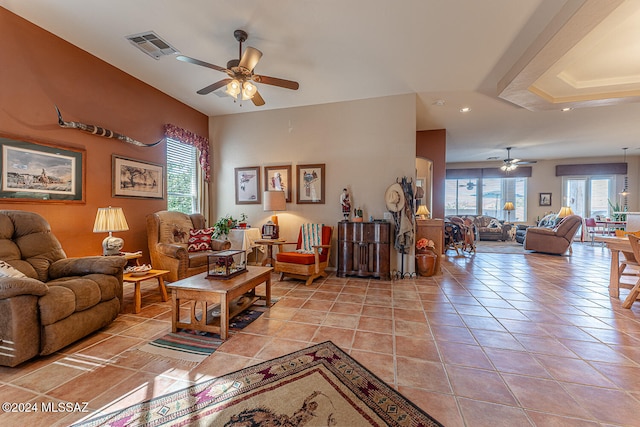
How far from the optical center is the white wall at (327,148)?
4258 millimetres

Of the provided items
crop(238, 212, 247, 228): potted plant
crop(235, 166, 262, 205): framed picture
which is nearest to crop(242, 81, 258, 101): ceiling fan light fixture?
crop(235, 166, 262, 205): framed picture

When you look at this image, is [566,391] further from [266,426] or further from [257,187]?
[257,187]

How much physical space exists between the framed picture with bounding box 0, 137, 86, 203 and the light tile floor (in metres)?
1.43

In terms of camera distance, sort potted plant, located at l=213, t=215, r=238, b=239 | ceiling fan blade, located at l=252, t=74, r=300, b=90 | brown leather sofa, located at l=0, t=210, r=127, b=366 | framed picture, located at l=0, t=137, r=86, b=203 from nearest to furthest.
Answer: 1. brown leather sofa, located at l=0, t=210, r=127, b=366
2. framed picture, located at l=0, t=137, r=86, b=203
3. ceiling fan blade, located at l=252, t=74, r=300, b=90
4. potted plant, located at l=213, t=215, r=238, b=239

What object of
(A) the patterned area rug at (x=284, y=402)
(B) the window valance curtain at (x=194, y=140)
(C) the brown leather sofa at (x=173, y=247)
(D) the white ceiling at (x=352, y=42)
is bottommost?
(A) the patterned area rug at (x=284, y=402)

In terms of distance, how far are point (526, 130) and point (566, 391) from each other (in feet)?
20.2

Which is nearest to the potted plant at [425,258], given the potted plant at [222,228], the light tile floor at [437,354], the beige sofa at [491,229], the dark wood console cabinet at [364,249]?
the dark wood console cabinet at [364,249]

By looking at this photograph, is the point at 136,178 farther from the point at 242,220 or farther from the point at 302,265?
the point at 302,265

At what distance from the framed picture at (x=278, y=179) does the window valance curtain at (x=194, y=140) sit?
1.20 metres

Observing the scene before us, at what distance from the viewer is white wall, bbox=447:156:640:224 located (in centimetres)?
856

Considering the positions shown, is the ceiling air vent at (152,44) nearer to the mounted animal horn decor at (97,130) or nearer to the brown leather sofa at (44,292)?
the mounted animal horn decor at (97,130)

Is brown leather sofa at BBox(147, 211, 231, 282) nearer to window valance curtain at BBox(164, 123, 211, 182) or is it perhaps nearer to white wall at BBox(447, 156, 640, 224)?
window valance curtain at BBox(164, 123, 211, 182)

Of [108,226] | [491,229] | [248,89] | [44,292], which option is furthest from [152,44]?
[491,229]

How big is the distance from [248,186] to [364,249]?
2541 mm
